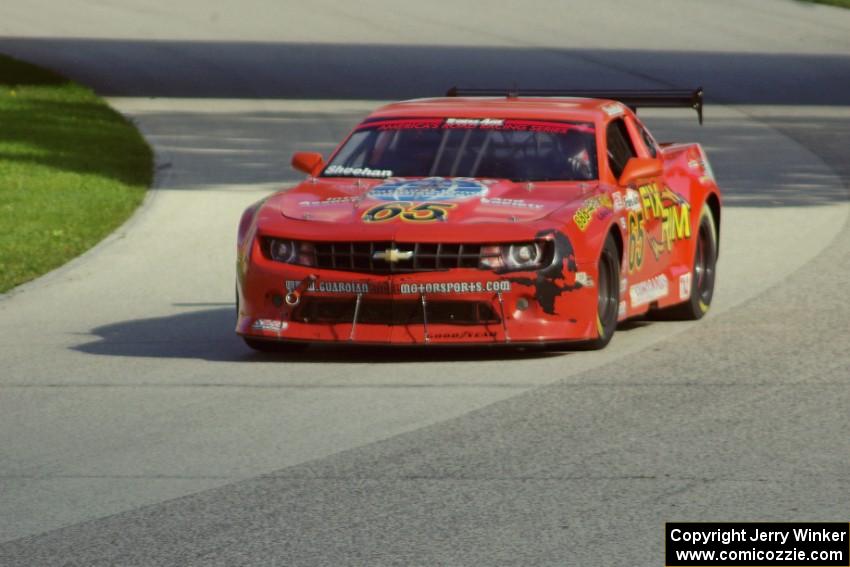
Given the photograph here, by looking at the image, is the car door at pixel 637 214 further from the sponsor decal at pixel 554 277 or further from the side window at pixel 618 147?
the sponsor decal at pixel 554 277

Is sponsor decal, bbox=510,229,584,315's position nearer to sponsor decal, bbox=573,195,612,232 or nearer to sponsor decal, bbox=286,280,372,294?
sponsor decal, bbox=573,195,612,232

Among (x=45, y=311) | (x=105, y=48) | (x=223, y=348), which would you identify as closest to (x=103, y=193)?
(x=45, y=311)

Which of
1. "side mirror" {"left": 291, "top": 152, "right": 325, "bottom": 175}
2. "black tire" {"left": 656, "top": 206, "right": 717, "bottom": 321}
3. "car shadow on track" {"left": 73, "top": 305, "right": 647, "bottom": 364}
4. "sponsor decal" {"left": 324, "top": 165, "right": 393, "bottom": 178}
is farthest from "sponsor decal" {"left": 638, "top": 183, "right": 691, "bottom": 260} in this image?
"side mirror" {"left": 291, "top": 152, "right": 325, "bottom": 175}

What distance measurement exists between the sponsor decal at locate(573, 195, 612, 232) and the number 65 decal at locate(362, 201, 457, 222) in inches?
26.4

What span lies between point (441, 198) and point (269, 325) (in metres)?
1.15

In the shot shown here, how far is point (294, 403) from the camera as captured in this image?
941 cm

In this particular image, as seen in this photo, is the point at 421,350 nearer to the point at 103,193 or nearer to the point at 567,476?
the point at 567,476

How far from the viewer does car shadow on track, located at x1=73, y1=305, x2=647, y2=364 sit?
1086 cm

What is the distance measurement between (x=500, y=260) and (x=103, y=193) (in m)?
11.4

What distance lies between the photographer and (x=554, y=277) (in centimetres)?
1027

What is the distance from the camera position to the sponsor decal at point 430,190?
10695 millimetres

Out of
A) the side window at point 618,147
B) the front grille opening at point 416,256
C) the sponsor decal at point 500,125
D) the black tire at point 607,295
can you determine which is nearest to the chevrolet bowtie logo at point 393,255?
the front grille opening at point 416,256

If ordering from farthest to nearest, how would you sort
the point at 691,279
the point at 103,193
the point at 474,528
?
the point at 103,193 → the point at 691,279 → the point at 474,528

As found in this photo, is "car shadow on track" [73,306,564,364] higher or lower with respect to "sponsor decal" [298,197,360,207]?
lower
